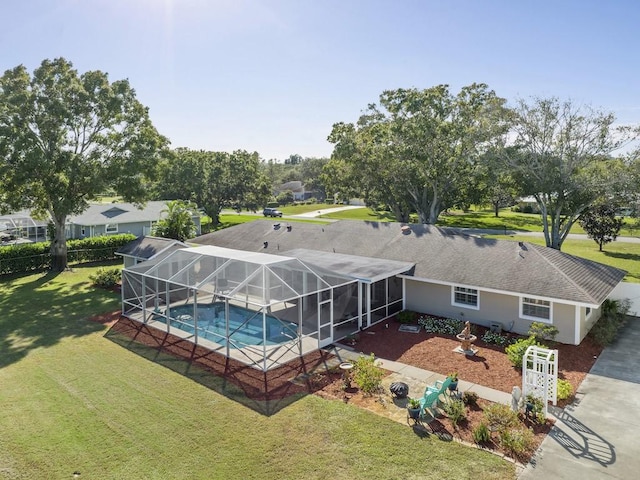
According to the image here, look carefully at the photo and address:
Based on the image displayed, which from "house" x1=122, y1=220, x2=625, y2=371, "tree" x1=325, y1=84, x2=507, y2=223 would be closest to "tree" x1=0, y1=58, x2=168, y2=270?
"house" x1=122, y1=220, x2=625, y2=371

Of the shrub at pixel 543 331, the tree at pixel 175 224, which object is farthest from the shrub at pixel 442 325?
the tree at pixel 175 224

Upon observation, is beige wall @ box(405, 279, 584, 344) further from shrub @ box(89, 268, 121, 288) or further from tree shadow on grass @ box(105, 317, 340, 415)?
shrub @ box(89, 268, 121, 288)

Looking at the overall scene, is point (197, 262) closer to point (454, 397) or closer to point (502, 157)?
point (454, 397)

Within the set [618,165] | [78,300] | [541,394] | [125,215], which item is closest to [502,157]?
[618,165]

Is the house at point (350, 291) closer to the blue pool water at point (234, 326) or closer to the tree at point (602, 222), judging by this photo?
the blue pool water at point (234, 326)

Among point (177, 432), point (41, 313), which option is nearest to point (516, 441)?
point (177, 432)

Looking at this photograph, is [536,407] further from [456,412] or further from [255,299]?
[255,299]
